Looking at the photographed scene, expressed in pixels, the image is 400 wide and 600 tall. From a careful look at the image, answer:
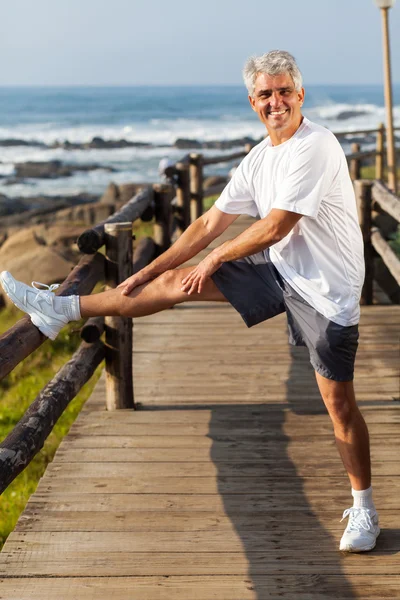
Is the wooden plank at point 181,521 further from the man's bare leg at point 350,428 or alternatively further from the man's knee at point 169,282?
the man's knee at point 169,282

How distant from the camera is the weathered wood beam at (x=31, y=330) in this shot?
9.70 feet

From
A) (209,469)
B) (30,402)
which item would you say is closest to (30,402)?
(30,402)

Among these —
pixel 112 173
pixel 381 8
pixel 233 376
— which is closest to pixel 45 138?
pixel 112 173

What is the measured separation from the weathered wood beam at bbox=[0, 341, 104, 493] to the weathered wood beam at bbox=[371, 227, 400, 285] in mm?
2461

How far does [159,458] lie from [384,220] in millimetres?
7161

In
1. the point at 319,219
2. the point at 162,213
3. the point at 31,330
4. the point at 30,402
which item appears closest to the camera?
the point at 319,219

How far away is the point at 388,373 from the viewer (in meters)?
5.28

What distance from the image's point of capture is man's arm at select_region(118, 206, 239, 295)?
3607mm

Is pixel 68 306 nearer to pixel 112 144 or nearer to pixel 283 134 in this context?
pixel 283 134

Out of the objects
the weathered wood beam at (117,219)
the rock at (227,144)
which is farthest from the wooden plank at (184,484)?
the rock at (227,144)

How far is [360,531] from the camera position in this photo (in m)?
3.09

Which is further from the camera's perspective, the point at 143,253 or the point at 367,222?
the point at 367,222

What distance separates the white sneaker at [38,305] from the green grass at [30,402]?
997 millimetres

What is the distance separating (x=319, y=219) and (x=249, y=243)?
30 cm
